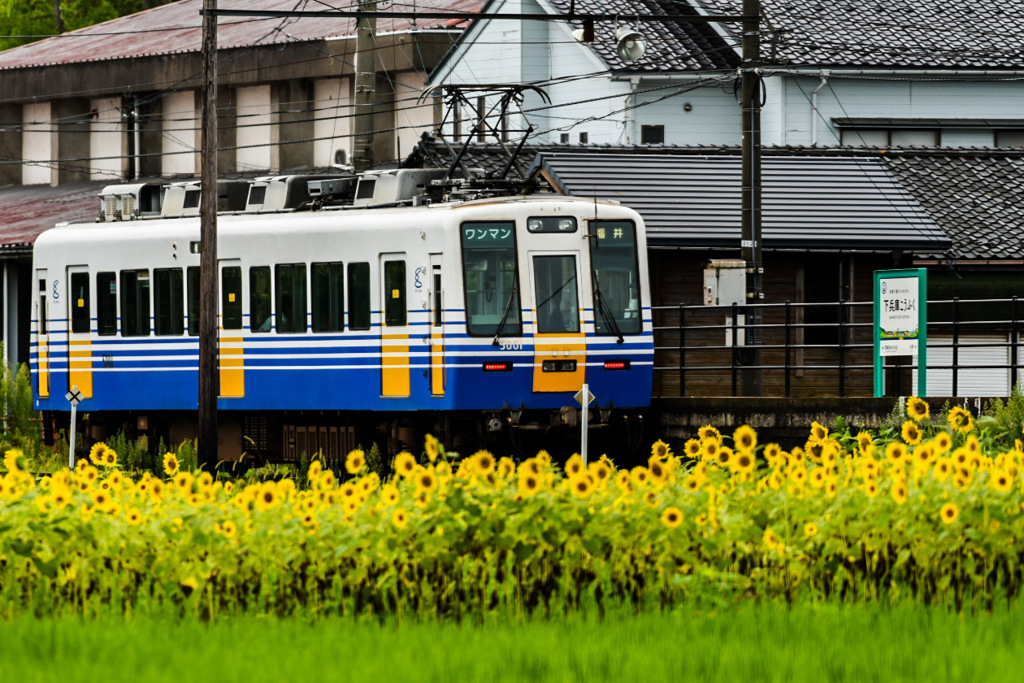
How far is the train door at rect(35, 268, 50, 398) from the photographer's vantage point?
24.7 meters

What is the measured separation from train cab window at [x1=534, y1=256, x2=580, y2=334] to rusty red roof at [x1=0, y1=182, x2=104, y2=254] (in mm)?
14335

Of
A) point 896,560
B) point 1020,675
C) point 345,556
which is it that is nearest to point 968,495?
point 896,560

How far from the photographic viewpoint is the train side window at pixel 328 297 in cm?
2073

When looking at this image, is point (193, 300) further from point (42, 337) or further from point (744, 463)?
point (744, 463)

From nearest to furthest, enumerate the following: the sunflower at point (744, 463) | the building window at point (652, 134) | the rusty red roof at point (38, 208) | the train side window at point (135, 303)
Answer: the sunflower at point (744, 463) < the train side window at point (135, 303) < the rusty red roof at point (38, 208) < the building window at point (652, 134)

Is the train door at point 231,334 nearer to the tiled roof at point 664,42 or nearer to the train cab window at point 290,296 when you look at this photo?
the train cab window at point 290,296

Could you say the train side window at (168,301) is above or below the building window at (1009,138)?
below

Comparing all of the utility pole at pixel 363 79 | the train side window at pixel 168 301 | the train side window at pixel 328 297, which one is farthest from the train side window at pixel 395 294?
the utility pole at pixel 363 79

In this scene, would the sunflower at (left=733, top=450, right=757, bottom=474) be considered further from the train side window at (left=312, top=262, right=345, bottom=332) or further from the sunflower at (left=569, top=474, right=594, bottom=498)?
the train side window at (left=312, top=262, right=345, bottom=332)

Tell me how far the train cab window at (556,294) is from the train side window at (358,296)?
74.9 inches

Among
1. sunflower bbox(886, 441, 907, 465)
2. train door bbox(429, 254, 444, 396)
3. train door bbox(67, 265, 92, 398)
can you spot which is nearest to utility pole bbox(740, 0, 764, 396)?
train door bbox(429, 254, 444, 396)

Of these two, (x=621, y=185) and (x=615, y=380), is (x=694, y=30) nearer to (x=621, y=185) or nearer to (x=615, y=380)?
(x=621, y=185)

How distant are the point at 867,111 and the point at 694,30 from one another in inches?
156

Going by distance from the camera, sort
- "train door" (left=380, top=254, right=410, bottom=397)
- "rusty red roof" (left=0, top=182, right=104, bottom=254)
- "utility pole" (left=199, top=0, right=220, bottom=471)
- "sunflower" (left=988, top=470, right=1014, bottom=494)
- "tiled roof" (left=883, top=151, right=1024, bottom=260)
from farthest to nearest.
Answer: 1. "rusty red roof" (left=0, top=182, right=104, bottom=254)
2. "tiled roof" (left=883, top=151, right=1024, bottom=260)
3. "utility pole" (left=199, top=0, right=220, bottom=471)
4. "train door" (left=380, top=254, right=410, bottom=397)
5. "sunflower" (left=988, top=470, right=1014, bottom=494)
